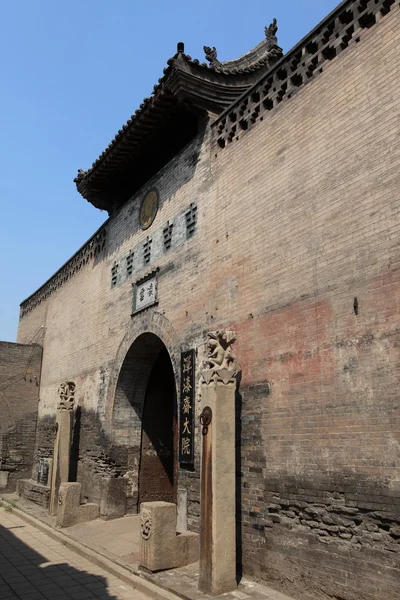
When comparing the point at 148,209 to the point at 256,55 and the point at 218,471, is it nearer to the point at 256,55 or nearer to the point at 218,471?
the point at 256,55

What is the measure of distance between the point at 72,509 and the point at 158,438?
2.22 metres

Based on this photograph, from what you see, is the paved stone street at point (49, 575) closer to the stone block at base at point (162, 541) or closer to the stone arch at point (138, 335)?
the stone block at base at point (162, 541)

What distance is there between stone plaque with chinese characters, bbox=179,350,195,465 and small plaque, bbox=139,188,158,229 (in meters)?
3.48

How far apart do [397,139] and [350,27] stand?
6.47 feet

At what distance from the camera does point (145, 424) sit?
10.9 meters

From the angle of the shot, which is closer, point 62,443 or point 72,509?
point 72,509

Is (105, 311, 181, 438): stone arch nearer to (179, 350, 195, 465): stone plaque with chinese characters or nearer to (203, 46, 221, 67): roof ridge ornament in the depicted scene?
(179, 350, 195, 465): stone plaque with chinese characters

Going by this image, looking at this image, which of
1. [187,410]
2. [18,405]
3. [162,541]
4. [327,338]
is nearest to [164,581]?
[162,541]

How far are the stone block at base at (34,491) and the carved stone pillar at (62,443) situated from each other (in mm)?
1319

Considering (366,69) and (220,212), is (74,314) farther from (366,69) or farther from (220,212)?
(366,69)

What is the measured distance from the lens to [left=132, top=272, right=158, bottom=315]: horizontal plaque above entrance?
32.3 feet

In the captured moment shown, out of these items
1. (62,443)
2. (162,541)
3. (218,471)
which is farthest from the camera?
(62,443)

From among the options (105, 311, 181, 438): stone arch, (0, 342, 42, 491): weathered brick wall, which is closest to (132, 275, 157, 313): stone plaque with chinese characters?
(105, 311, 181, 438): stone arch

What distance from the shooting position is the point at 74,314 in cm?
1420
